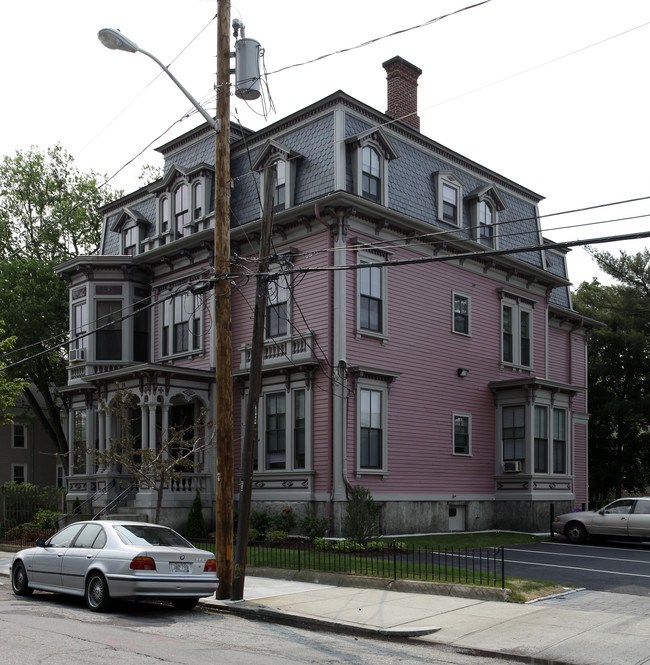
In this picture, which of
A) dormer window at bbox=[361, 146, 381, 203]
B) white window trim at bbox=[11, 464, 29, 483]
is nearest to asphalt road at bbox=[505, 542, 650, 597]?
dormer window at bbox=[361, 146, 381, 203]

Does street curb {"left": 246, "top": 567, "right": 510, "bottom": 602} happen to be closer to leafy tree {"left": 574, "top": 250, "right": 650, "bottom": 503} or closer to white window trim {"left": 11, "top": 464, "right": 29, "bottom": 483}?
leafy tree {"left": 574, "top": 250, "right": 650, "bottom": 503}

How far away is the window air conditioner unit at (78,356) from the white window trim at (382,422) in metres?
11.5

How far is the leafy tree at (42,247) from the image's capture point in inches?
1468

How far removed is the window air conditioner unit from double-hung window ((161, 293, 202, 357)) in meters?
3.13

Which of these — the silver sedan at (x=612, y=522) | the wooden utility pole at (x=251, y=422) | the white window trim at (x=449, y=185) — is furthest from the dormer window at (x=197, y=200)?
the silver sedan at (x=612, y=522)

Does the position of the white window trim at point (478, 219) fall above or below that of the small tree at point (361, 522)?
above

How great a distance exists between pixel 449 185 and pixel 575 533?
11.6 meters

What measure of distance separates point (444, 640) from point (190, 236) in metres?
18.2

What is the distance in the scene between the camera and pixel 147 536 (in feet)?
42.9

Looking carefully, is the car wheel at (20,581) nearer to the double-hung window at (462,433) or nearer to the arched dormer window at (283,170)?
the arched dormer window at (283,170)

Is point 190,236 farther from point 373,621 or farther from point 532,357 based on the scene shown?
point 373,621

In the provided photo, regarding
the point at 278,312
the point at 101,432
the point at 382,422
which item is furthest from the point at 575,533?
the point at 101,432

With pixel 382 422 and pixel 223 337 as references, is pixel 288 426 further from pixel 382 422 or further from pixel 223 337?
pixel 223 337

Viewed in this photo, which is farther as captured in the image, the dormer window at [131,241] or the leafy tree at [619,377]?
the leafy tree at [619,377]
